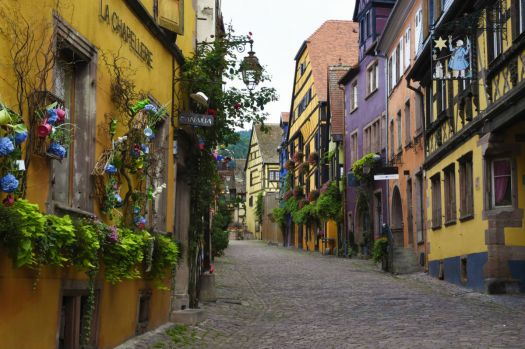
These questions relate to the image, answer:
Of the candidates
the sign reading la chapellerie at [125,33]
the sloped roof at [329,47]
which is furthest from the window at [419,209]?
the sloped roof at [329,47]

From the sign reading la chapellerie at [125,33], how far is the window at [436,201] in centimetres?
1263

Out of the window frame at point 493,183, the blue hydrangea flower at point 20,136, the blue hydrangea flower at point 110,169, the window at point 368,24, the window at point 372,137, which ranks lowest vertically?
the blue hydrangea flower at point 20,136

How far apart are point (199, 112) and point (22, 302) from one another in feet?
24.7

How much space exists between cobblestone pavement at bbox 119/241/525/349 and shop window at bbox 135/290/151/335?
0.18m

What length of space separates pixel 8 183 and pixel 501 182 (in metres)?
12.6

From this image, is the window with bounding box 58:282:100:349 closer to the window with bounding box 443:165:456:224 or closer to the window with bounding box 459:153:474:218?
the window with bounding box 459:153:474:218

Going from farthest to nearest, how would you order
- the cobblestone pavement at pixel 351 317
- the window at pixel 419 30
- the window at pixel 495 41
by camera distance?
the window at pixel 419 30 → the window at pixel 495 41 → the cobblestone pavement at pixel 351 317

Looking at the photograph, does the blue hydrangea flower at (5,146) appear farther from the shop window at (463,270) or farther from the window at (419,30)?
the window at (419,30)

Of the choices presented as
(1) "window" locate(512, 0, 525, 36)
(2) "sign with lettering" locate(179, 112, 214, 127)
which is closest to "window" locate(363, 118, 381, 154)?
(1) "window" locate(512, 0, 525, 36)

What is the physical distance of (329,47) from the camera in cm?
4700

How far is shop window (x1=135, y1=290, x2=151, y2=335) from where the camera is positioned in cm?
996

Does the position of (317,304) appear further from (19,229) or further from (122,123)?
(19,229)

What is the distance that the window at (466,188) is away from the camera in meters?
17.9

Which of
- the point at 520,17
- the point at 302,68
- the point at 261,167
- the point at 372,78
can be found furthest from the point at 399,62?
the point at 261,167
